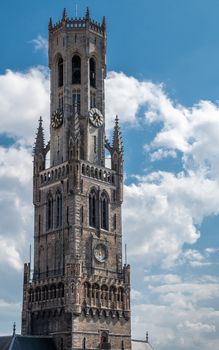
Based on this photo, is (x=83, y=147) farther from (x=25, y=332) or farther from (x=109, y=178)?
(x=25, y=332)

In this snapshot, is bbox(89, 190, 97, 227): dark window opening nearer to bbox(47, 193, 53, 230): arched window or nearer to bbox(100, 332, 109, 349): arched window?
bbox(47, 193, 53, 230): arched window

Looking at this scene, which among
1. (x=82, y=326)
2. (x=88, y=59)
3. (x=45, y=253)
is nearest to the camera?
(x=82, y=326)

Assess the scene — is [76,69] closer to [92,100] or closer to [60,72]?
[60,72]

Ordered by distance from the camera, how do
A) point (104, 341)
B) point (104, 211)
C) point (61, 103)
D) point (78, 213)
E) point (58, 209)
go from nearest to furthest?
point (104, 341), point (78, 213), point (58, 209), point (104, 211), point (61, 103)

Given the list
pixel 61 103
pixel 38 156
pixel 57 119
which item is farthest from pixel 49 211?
pixel 61 103

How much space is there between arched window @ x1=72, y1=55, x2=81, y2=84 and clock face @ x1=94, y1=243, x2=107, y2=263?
29.2 meters

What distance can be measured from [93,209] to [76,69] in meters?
25.7

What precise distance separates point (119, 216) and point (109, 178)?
21.9ft

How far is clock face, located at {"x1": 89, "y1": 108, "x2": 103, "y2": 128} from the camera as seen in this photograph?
120 metres

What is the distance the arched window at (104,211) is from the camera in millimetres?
115500

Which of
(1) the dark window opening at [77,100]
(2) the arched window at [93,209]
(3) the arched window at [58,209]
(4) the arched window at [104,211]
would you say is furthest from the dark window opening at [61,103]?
(4) the arched window at [104,211]

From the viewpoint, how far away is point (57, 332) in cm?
10594

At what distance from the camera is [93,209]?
376ft

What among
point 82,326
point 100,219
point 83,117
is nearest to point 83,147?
point 83,117
